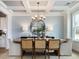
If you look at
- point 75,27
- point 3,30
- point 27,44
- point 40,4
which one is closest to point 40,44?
point 27,44

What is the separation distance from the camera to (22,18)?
12.2m

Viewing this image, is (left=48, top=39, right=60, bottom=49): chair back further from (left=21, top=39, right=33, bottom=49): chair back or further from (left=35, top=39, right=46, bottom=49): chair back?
(left=21, top=39, right=33, bottom=49): chair back

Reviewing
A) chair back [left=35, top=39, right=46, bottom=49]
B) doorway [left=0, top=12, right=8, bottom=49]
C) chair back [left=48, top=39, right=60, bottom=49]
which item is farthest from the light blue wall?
chair back [left=35, top=39, right=46, bottom=49]

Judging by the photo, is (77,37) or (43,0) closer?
(43,0)

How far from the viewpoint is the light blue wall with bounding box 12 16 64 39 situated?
478 inches

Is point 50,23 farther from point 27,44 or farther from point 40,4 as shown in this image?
point 27,44

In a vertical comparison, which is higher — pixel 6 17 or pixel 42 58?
pixel 6 17

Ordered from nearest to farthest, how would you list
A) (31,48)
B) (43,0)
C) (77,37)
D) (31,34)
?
(31,48)
(43,0)
(77,37)
(31,34)

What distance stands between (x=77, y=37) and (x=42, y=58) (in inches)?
141

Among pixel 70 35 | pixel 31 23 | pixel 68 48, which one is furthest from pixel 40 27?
pixel 68 48

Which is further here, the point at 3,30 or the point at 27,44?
the point at 3,30

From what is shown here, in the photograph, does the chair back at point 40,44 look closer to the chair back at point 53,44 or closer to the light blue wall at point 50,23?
the chair back at point 53,44

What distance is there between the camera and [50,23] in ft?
40.0

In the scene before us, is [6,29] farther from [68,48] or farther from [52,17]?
[68,48]
